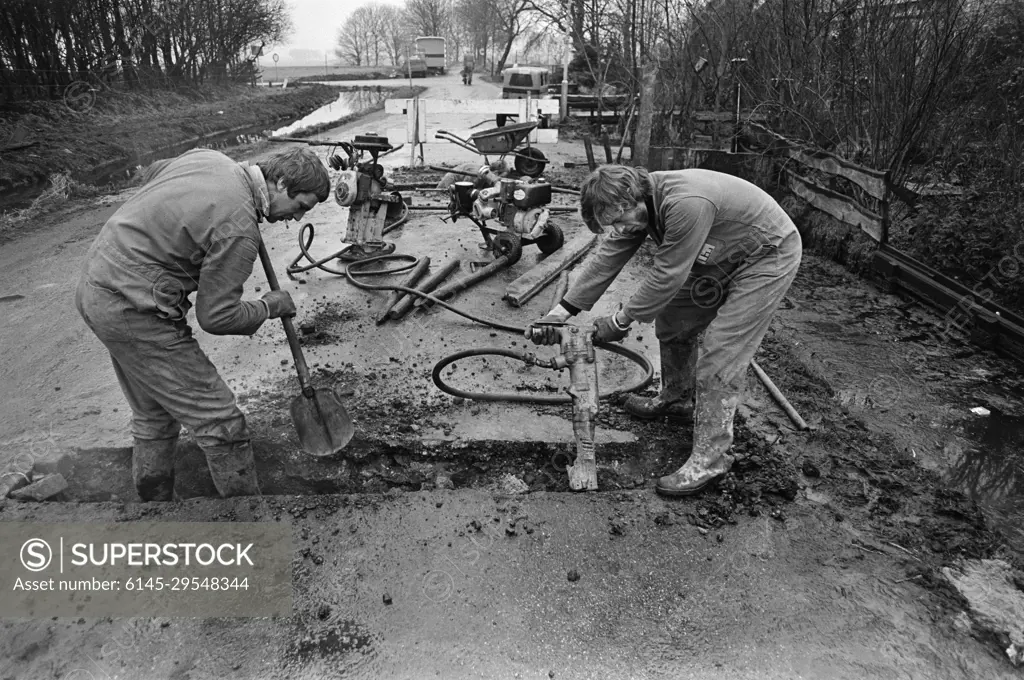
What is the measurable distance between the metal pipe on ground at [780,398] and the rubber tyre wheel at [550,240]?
3082 mm

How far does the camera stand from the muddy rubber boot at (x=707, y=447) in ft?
10.9

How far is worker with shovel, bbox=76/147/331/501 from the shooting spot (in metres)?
2.66

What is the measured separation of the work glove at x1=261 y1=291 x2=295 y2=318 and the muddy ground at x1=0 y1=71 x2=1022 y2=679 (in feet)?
2.95

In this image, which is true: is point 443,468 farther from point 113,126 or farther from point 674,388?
point 113,126

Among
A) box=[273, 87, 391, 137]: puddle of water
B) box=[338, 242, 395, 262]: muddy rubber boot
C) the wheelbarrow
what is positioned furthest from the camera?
box=[273, 87, 391, 137]: puddle of water

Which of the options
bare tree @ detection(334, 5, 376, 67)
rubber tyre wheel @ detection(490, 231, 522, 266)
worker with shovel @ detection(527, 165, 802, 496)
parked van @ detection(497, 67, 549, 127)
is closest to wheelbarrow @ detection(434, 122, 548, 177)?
rubber tyre wheel @ detection(490, 231, 522, 266)

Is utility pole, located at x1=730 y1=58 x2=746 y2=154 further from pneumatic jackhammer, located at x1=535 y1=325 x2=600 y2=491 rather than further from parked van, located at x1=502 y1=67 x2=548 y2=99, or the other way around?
parked van, located at x1=502 y1=67 x2=548 y2=99

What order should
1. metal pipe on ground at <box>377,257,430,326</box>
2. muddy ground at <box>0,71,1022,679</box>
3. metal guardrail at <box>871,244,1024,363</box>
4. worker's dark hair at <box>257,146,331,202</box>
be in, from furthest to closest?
metal pipe on ground at <box>377,257,430,326</box>
metal guardrail at <box>871,244,1024,363</box>
worker's dark hair at <box>257,146,331,202</box>
muddy ground at <box>0,71,1022,679</box>

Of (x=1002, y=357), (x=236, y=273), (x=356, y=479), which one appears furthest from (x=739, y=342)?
(x=1002, y=357)

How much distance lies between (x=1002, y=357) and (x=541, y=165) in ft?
18.5

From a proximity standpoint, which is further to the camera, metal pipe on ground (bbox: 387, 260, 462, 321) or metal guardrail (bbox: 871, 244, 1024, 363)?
metal pipe on ground (bbox: 387, 260, 462, 321)

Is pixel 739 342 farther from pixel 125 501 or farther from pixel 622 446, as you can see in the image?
pixel 125 501

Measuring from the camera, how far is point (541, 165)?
8.88 m

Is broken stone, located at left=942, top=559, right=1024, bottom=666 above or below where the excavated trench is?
below
